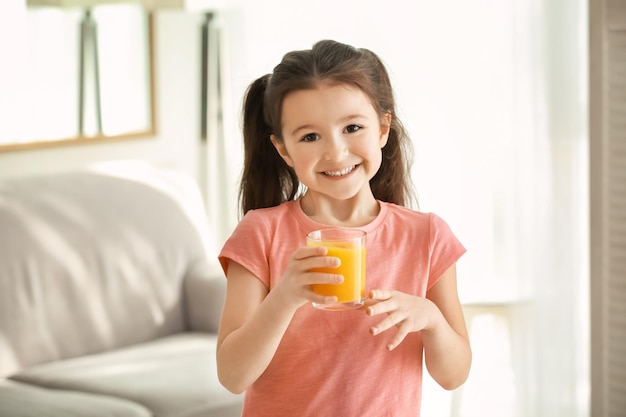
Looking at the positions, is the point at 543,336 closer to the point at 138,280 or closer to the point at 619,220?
the point at 619,220

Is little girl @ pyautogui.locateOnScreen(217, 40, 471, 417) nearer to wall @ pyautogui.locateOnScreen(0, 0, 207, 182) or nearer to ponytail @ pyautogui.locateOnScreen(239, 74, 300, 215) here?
ponytail @ pyautogui.locateOnScreen(239, 74, 300, 215)

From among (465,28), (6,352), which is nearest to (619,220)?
(465,28)

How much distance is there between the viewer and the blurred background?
3275 millimetres

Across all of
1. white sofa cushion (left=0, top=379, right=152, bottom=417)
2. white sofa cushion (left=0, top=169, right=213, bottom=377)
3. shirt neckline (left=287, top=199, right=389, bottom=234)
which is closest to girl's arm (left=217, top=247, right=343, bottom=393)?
shirt neckline (left=287, top=199, right=389, bottom=234)

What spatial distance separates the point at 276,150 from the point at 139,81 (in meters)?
2.90

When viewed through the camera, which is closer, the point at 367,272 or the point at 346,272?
the point at 346,272

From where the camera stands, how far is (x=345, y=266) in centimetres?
146

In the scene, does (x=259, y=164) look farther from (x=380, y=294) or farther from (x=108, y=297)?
(x=108, y=297)

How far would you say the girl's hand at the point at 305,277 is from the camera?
1396mm

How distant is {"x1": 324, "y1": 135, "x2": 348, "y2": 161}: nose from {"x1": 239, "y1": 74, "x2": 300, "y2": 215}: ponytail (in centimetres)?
26

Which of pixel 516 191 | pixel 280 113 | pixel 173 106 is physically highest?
Answer: pixel 173 106

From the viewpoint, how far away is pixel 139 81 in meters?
4.56

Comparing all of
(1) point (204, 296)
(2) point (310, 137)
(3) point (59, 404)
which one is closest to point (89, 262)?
(1) point (204, 296)

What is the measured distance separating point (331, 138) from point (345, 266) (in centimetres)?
23
